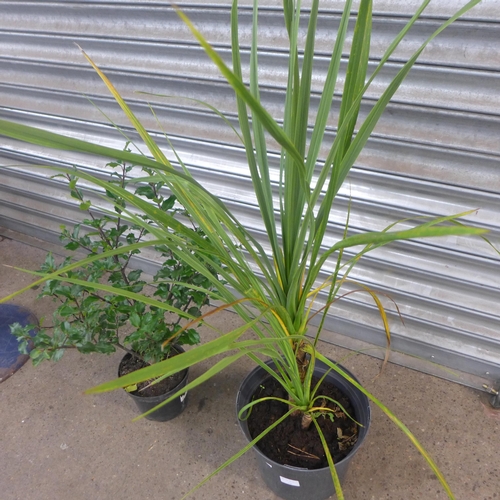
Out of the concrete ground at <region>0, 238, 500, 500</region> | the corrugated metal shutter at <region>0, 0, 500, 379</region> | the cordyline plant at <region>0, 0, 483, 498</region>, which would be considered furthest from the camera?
the concrete ground at <region>0, 238, 500, 500</region>

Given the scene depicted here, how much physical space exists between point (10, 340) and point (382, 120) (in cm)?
151

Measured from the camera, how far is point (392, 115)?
109 cm

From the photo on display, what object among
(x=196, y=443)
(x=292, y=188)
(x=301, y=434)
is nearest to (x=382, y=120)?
(x=292, y=188)

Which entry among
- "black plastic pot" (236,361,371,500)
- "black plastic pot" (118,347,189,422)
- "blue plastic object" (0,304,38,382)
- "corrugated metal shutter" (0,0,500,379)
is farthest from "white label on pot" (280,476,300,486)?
"blue plastic object" (0,304,38,382)

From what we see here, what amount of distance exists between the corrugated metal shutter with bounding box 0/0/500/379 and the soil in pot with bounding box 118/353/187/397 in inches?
21.2

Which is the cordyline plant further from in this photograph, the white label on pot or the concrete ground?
the concrete ground

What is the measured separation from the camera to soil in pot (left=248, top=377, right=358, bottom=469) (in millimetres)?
1062

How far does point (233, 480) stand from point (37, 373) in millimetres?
804

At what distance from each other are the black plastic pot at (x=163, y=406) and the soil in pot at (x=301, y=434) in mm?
262

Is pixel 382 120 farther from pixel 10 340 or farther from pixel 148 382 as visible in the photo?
pixel 10 340

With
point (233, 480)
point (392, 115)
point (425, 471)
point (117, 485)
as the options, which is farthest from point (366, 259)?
point (117, 485)

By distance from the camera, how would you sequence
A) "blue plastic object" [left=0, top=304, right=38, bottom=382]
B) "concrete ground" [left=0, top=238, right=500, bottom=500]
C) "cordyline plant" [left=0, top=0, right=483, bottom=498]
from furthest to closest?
"blue plastic object" [left=0, top=304, right=38, bottom=382]
"concrete ground" [left=0, top=238, right=500, bottom=500]
"cordyline plant" [left=0, top=0, right=483, bottom=498]

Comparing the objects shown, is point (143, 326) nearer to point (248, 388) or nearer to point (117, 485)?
point (248, 388)

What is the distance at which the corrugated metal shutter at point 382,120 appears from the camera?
3.27 feet
